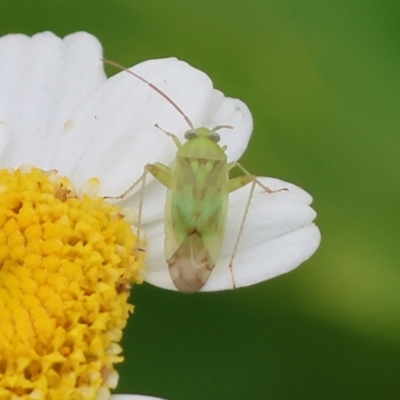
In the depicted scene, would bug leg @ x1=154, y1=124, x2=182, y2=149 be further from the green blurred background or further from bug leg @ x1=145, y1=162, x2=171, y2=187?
the green blurred background

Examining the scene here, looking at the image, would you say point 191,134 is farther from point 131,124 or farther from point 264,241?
point 264,241

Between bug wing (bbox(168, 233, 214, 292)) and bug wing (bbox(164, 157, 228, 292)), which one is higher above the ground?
bug wing (bbox(164, 157, 228, 292))

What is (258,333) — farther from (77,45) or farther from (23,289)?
(77,45)

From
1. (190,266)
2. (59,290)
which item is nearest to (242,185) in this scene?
(190,266)

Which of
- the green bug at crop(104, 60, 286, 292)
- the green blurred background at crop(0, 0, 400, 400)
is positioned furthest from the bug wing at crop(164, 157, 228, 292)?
the green blurred background at crop(0, 0, 400, 400)

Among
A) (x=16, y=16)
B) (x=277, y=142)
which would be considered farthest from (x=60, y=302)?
(x=16, y=16)

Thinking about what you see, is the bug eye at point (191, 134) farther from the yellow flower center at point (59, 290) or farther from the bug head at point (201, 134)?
the yellow flower center at point (59, 290)

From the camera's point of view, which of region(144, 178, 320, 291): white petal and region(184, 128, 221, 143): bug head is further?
region(184, 128, 221, 143): bug head

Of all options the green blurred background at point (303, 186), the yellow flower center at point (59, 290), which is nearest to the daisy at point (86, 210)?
the yellow flower center at point (59, 290)
